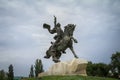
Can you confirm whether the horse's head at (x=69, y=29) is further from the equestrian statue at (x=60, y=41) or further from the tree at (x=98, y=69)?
the tree at (x=98, y=69)

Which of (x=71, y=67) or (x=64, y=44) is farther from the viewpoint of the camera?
(x=64, y=44)

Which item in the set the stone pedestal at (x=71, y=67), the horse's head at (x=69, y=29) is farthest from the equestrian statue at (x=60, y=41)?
the stone pedestal at (x=71, y=67)

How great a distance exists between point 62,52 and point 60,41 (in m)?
1.02

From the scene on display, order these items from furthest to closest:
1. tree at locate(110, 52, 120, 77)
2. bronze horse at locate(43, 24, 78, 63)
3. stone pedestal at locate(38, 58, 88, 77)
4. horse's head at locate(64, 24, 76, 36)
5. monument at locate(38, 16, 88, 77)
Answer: tree at locate(110, 52, 120, 77)
horse's head at locate(64, 24, 76, 36)
bronze horse at locate(43, 24, 78, 63)
monument at locate(38, 16, 88, 77)
stone pedestal at locate(38, 58, 88, 77)

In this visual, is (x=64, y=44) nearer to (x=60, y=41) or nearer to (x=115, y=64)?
(x=60, y=41)

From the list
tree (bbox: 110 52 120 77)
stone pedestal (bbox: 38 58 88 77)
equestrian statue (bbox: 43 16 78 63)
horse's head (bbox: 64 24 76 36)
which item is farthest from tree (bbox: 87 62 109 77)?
stone pedestal (bbox: 38 58 88 77)

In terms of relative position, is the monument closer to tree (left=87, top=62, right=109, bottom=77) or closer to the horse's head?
the horse's head

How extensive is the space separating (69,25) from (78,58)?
3.02m

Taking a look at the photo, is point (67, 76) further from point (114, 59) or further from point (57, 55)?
point (114, 59)

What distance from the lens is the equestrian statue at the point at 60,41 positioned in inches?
1009

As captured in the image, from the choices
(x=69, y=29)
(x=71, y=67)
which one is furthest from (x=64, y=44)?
(x=71, y=67)

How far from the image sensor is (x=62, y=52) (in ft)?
86.5

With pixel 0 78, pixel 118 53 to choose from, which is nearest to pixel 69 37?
pixel 118 53

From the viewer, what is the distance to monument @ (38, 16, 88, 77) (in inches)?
944
